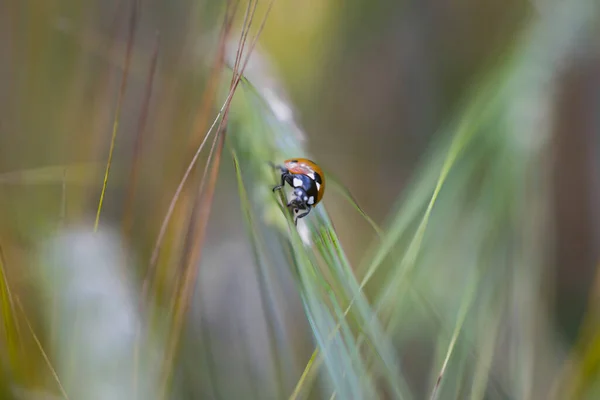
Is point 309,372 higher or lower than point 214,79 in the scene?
lower

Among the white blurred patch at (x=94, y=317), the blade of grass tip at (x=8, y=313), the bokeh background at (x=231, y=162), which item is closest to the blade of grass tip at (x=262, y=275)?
the bokeh background at (x=231, y=162)

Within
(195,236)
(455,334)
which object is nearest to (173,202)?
(195,236)

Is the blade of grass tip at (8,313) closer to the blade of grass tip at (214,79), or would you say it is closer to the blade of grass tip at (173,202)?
the blade of grass tip at (173,202)

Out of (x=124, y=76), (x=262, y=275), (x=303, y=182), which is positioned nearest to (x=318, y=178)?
(x=303, y=182)

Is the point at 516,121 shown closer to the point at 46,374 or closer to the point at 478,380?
the point at 478,380

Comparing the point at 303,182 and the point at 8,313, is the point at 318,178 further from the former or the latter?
the point at 8,313

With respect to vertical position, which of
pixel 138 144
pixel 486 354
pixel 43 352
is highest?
pixel 138 144

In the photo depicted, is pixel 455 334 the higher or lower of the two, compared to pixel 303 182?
lower

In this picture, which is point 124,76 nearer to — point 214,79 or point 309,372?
point 214,79
